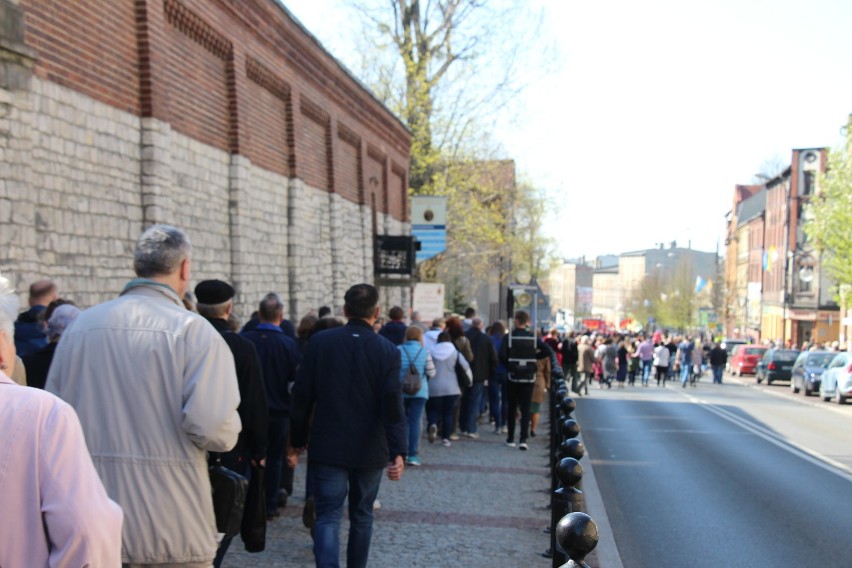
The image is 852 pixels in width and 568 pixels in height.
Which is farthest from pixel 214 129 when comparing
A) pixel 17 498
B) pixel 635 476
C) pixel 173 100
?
pixel 17 498

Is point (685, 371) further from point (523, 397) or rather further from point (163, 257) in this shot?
point (163, 257)

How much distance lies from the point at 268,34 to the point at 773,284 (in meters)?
70.9

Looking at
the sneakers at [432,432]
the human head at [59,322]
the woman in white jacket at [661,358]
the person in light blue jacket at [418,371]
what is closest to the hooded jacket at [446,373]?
the sneakers at [432,432]

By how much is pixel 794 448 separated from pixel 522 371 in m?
5.44

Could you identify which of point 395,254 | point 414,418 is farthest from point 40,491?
point 395,254

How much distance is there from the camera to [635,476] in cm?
1311

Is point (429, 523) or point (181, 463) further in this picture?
point (429, 523)

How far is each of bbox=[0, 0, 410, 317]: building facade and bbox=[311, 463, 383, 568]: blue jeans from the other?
387 cm

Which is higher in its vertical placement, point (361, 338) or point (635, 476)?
point (361, 338)

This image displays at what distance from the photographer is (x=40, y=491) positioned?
89.5 inches

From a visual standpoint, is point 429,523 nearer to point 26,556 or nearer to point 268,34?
point 26,556

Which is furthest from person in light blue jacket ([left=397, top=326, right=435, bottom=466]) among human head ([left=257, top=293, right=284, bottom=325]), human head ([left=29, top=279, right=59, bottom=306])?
human head ([left=29, top=279, right=59, bottom=306])

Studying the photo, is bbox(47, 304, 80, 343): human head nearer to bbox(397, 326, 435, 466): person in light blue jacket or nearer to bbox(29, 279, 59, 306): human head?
bbox(29, 279, 59, 306): human head

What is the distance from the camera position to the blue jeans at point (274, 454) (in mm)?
8680
